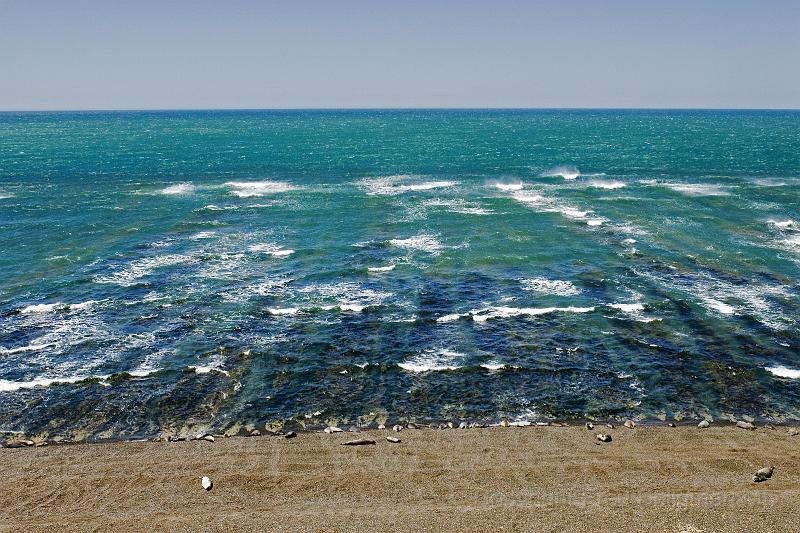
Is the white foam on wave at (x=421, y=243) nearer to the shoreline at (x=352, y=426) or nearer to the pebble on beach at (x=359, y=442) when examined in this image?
the shoreline at (x=352, y=426)

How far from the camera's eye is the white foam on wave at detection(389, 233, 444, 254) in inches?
2488

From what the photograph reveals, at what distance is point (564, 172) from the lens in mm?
116875

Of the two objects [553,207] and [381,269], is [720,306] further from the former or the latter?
[553,207]

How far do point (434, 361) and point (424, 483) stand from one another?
40.7ft

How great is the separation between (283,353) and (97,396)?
11.2 m

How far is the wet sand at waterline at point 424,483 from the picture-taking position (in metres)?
24.0

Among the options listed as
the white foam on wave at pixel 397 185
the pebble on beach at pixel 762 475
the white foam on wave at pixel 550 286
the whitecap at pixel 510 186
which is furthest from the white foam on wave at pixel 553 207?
the pebble on beach at pixel 762 475

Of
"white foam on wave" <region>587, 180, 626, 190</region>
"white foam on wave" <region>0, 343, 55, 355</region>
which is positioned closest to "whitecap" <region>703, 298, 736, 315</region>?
"white foam on wave" <region>0, 343, 55, 355</region>

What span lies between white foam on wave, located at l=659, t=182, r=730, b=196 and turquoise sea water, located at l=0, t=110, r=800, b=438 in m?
1.11

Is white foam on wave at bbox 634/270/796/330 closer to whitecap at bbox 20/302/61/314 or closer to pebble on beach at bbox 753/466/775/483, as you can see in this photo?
pebble on beach at bbox 753/466/775/483

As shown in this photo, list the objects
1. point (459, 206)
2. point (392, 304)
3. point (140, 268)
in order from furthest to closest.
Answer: point (459, 206) < point (140, 268) < point (392, 304)

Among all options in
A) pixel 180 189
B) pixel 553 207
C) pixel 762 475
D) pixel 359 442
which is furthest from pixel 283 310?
pixel 180 189

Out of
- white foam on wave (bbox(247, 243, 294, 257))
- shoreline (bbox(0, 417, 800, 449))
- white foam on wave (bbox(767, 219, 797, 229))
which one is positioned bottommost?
shoreline (bbox(0, 417, 800, 449))

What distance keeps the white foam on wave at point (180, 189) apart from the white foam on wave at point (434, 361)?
2749 inches
